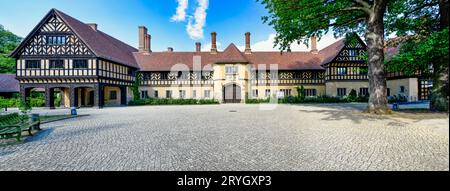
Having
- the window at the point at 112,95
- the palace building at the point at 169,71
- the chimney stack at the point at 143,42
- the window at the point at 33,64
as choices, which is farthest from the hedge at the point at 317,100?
the window at the point at 33,64

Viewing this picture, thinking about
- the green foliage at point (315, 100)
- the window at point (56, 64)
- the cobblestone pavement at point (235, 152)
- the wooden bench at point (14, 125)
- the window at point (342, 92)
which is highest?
the window at point (56, 64)

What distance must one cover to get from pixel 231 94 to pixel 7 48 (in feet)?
163

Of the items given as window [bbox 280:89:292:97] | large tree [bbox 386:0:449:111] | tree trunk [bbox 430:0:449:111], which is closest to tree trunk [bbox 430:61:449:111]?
tree trunk [bbox 430:0:449:111]

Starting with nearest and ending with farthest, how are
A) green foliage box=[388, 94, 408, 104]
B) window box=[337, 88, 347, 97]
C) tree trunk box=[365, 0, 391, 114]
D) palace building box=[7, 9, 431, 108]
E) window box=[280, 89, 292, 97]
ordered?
tree trunk box=[365, 0, 391, 114], palace building box=[7, 9, 431, 108], green foliage box=[388, 94, 408, 104], window box=[337, 88, 347, 97], window box=[280, 89, 292, 97]

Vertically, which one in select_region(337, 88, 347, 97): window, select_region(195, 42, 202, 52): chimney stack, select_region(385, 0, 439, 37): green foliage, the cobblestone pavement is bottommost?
the cobblestone pavement

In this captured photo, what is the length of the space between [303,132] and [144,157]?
5.91 metres

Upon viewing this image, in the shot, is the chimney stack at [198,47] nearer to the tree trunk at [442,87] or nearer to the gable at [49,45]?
the gable at [49,45]

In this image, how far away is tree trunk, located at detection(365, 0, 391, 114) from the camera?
12133mm

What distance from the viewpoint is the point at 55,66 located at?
922 inches

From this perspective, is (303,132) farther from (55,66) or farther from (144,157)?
(55,66)

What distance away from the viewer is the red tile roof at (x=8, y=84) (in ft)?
109

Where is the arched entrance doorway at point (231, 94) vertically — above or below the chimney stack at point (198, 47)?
below

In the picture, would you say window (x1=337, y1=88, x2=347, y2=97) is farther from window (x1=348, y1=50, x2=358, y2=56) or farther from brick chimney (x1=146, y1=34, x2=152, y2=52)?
brick chimney (x1=146, y1=34, x2=152, y2=52)
